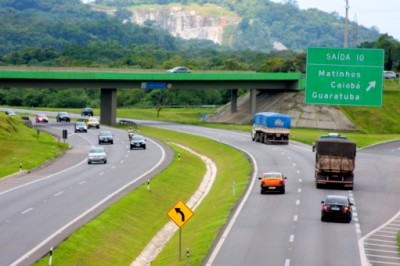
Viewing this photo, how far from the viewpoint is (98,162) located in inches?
3322

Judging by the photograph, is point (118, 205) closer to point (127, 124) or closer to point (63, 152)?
point (63, 152)

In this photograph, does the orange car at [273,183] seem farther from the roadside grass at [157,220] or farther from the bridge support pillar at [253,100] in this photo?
the bridge support pillar at [253,100]

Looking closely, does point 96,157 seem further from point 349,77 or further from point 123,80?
point 123,80

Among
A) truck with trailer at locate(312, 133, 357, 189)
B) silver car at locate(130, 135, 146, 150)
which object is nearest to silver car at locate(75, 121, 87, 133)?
silver car at locate(130, 135, 146, 150)

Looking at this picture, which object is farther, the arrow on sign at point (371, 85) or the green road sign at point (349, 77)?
the arrow on sign at point (371, 85)

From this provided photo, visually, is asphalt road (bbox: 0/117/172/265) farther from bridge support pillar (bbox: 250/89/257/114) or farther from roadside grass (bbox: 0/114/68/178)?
bridge support pillar (bbox: 250/89/257/114)

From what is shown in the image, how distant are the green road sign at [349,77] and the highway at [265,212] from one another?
618 centimetres

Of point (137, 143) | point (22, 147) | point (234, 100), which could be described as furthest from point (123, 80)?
point (22, 147)

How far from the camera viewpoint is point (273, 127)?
10450 centimetres

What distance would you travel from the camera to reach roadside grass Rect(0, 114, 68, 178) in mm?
80012

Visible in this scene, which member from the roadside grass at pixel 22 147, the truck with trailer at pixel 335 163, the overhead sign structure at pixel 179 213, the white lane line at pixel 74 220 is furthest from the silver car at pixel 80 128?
the overhead sign structure at pixel 179 213

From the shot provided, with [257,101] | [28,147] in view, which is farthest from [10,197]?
[257,101]

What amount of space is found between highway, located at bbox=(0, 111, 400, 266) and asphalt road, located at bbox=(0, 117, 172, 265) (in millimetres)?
56

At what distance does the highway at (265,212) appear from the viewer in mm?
40375
